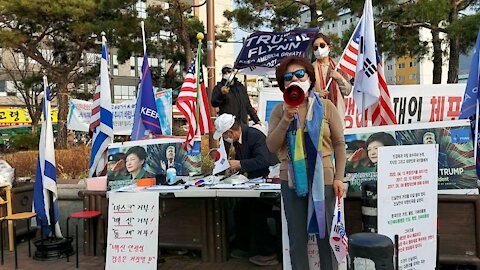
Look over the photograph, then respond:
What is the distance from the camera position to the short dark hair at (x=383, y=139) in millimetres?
4676

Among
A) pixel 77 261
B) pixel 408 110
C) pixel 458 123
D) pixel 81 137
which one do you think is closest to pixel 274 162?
pixel 458 123

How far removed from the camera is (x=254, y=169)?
17.5ft

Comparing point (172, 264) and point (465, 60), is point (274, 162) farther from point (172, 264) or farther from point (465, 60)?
point (465, 60)

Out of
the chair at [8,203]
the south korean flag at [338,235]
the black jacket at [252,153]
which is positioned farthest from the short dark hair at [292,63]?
the chair at [8,203]

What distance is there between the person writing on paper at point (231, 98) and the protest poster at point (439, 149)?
3.19 meters

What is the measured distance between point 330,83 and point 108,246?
2784 mm

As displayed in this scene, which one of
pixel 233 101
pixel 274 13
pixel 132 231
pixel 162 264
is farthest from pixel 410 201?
pixel 274 13

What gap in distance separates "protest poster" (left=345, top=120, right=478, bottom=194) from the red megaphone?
143 centimetres

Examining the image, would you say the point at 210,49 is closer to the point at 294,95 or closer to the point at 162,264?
the point at 162,264

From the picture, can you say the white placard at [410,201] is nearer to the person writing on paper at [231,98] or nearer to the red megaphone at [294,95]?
the red megaphone at [294,95]

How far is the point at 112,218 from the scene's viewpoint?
487 cm

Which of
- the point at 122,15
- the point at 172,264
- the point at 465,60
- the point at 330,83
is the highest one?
the point at 122,15

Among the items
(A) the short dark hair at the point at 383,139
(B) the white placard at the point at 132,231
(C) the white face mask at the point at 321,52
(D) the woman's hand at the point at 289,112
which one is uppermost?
(C) the white face mask at the point at 321,52

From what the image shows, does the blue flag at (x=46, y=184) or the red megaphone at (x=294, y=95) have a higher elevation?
the red megaphone at (x=294, y=95)
